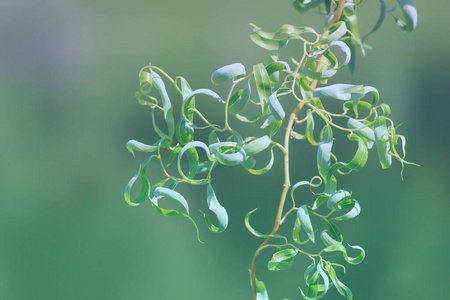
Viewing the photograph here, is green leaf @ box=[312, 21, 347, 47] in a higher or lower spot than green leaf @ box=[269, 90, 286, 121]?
higher

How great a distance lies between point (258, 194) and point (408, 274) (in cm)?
55

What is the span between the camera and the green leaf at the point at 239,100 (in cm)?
57

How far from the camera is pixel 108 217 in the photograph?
145 cm

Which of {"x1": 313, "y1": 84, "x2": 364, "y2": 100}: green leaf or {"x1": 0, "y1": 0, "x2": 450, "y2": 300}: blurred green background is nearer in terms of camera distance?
{"x1": 313, "y1": 84, "x2": 364, "y2": 100}: green leaf

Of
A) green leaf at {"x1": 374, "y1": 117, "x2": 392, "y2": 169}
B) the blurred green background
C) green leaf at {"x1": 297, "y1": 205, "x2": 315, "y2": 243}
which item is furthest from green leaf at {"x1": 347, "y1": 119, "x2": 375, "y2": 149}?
the blurred green background

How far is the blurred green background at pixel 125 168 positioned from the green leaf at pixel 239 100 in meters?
0.86

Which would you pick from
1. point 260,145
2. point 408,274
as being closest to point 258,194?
point 408,274

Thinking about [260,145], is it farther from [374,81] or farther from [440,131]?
[440,131]

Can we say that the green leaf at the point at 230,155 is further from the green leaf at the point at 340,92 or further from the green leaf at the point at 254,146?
the green leaf at the point at 340,92

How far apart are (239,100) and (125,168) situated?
3.08 ft

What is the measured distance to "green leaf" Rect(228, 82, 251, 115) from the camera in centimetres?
57

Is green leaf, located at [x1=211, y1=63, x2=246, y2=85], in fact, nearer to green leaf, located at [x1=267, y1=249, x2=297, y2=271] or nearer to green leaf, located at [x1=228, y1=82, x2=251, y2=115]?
green leaf, located at [x1=228, y1=82, x2=251, y2=115]

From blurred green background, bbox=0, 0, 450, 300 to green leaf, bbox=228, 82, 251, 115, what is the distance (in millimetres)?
859

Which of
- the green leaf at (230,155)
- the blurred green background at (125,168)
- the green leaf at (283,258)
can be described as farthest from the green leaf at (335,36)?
the blurred green background at (125,168)
